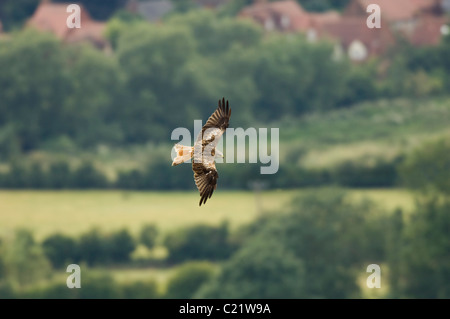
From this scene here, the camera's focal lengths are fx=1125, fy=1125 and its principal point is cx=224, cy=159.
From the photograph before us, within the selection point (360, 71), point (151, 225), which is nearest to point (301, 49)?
point (360, 71)

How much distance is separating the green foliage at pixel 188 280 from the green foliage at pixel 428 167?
36.9 ft

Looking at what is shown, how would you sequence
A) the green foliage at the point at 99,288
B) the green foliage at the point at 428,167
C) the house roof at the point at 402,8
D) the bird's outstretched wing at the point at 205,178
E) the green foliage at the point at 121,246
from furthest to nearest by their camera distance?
the house roof at the point at 402,8
the green foliage at the point at 121,246
the green foliage at the point at 428,167
the green foliage at the point at 99,288
the bird's outstretched wing at the point at 205,178

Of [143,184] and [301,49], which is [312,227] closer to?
[143,184]

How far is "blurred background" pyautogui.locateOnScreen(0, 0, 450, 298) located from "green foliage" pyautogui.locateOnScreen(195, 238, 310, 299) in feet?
0.26

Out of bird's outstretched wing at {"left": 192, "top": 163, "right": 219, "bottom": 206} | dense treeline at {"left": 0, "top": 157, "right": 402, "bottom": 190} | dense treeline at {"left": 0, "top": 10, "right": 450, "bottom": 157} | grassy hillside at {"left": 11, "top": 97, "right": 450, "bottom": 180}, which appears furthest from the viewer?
dense treeline at {"left": 0, "top": 10, "right": 450, "bottom": 157}

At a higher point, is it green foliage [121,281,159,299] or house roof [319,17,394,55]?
house roof [319,17,394,55]

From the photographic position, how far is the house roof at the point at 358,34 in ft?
275

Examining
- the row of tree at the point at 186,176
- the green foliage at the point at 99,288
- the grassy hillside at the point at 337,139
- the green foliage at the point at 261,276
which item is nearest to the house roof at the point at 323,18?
the grassy hillside at the point at 337,139

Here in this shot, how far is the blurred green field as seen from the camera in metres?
56.5

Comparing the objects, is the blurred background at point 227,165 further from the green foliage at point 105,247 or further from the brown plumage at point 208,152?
the brown plumage at point 208,152

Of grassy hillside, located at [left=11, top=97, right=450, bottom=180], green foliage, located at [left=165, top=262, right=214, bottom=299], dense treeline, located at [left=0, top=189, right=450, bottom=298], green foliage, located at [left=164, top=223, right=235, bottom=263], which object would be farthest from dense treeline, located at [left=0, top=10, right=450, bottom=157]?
green foliage, located at [left=165, top=262, right=214, bottom=299]

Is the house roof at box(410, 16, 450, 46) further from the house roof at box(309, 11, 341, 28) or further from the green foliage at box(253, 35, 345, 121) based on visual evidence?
the house roof at box(309, 11, 341, 28)

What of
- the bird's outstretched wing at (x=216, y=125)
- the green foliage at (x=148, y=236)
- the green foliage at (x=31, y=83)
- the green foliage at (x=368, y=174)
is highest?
the green foliage at (x=31, y=83)

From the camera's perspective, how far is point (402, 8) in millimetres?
82312
